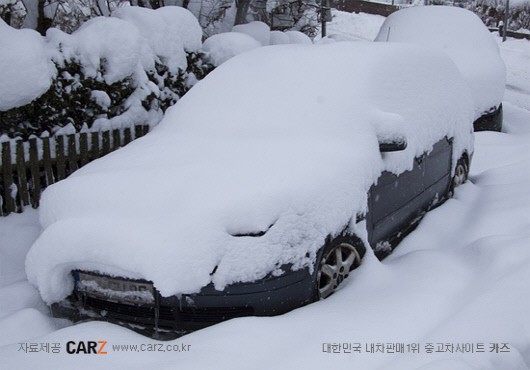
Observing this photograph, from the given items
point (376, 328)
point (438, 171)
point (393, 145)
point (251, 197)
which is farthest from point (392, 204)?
point (251, 197)

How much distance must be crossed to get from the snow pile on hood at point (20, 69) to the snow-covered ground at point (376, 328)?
1.92 m

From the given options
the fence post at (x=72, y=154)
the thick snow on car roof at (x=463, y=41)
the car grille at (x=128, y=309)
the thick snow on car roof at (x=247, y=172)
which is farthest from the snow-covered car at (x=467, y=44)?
the car grille at (x=128, y=309)

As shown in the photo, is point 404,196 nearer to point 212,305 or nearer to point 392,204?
point 392,204

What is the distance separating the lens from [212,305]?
308 cm

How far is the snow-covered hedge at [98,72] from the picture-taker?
530 centimetres

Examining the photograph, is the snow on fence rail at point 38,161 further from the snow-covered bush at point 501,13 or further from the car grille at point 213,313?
the snow-covered bush at point 501,13

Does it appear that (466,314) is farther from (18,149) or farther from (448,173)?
(18,149)

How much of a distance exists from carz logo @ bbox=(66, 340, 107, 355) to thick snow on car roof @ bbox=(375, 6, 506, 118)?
20.2ft

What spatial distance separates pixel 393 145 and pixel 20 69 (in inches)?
143

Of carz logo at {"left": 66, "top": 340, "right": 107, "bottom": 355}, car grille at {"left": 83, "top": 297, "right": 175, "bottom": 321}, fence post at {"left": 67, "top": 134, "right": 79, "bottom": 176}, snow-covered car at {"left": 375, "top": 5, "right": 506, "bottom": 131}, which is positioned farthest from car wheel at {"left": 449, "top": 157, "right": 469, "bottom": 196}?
fence post at {"left": 67, "top": 134, "right": 79, "bottom": 176}

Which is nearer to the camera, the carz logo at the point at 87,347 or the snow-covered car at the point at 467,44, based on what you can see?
the carz logo at the point at 87,347

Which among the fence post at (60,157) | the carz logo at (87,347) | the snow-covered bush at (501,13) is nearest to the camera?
the carz logo at (87,347)

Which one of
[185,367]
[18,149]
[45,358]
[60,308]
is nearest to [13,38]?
[18,149]

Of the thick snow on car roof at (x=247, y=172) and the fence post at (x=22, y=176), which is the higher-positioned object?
the thick snow on car roof at (x=247, y=172)
